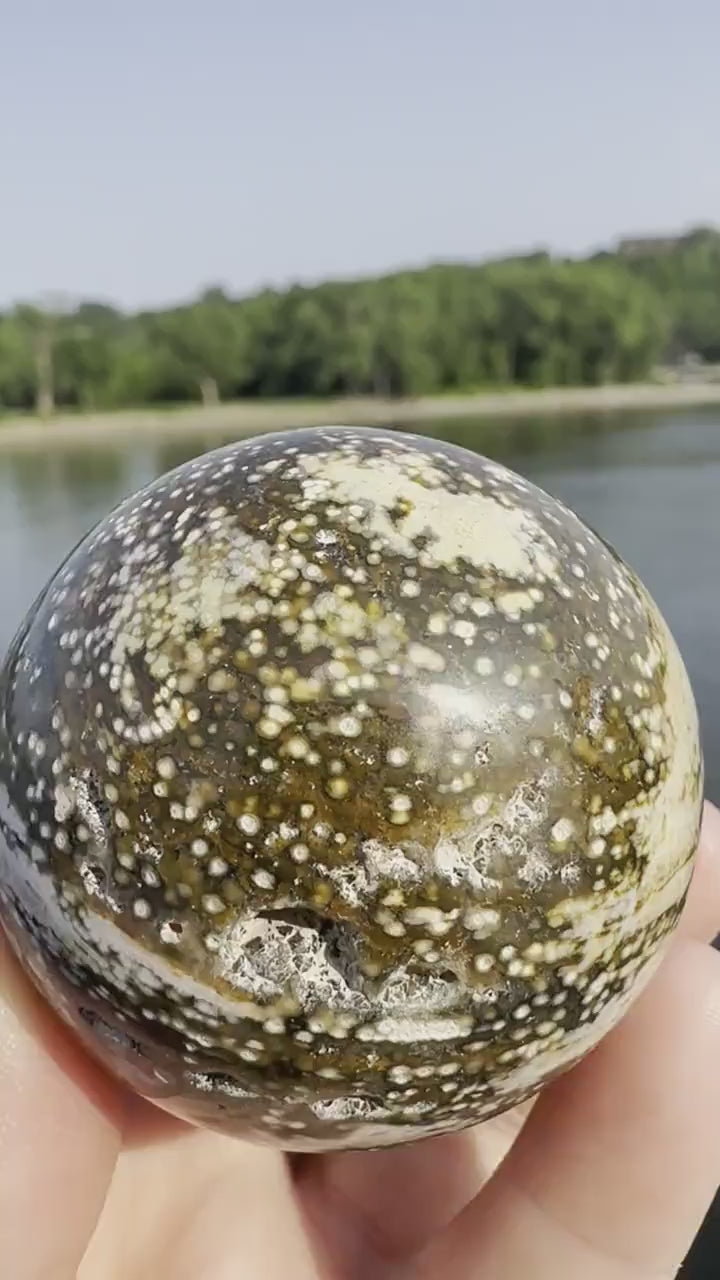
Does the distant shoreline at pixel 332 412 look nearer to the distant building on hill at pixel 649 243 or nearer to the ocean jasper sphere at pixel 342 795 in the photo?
the ocean jasper sphere at pixel 342 795

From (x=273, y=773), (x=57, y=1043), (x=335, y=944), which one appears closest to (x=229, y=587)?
(x=273, y=773)

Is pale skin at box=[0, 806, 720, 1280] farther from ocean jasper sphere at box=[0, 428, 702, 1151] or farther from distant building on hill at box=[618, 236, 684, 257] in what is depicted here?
distant building on hill at box=[618, 236, 684, 257]

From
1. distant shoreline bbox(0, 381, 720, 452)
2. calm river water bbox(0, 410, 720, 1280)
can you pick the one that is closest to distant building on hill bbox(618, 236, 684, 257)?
distant shoreline bbox(0, 381, 720, 452)

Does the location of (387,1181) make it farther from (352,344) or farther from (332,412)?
(352,344)

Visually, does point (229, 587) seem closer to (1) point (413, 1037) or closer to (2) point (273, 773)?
(2) point (273, 773)

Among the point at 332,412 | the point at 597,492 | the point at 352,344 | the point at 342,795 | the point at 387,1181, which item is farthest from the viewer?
the point at 352,344

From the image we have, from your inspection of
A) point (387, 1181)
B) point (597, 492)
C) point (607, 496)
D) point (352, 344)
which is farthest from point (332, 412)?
point (387, 1181)
